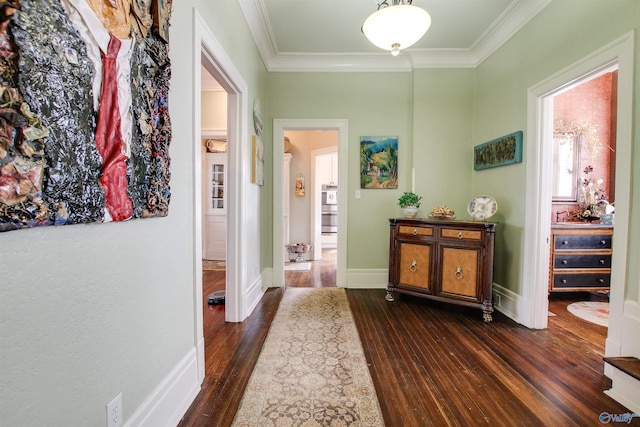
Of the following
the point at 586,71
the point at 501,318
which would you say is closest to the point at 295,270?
the point at 501,318

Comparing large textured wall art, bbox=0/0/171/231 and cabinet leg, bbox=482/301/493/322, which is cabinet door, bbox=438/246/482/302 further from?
large textured wall art, bbox=0/0/171/231

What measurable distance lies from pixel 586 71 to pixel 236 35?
2.60 m

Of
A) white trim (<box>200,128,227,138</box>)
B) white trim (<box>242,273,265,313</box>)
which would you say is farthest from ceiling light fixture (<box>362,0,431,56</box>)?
white trim (<box>200,128,227,138</box>)

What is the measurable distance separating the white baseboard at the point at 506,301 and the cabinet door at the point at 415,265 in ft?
2.41

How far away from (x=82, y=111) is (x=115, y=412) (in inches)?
40.6

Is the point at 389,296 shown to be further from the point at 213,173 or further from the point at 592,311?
the point at 213,173

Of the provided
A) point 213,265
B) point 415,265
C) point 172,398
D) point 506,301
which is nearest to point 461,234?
point 415,265

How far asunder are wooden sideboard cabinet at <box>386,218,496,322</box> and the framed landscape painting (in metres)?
0.65

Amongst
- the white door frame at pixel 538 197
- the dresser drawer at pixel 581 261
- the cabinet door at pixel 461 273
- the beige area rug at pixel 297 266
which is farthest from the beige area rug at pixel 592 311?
the beige area rug at pixel 297 266

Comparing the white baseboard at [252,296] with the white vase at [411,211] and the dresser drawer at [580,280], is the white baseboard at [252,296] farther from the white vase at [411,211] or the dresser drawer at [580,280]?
the dresser drawer at [580,280]

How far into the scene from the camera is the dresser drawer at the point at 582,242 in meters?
3.05

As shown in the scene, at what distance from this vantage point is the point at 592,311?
2791mm

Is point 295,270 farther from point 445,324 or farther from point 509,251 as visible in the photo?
point 509,251

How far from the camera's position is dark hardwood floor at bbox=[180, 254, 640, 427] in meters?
1.43
